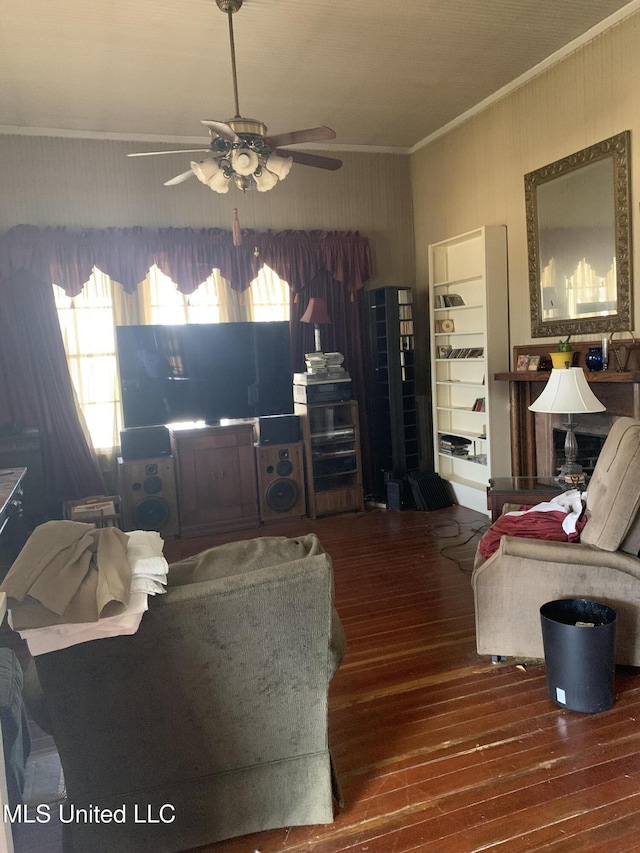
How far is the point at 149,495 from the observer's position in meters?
4.95

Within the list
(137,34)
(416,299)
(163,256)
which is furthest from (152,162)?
(416,299)

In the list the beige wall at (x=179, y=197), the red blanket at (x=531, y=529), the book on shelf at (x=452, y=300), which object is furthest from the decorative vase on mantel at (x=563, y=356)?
the beige wall at (x=179, y=197)

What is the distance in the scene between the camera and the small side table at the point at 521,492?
3.60 meters

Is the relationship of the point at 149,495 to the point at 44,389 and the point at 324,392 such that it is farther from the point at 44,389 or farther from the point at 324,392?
the point at 324,392

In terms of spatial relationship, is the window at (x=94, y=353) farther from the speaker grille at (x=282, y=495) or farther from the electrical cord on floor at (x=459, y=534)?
the electrical cord on floor at (x=459, y=534)

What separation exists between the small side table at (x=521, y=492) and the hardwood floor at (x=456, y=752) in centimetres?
60

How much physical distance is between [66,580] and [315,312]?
4092mm

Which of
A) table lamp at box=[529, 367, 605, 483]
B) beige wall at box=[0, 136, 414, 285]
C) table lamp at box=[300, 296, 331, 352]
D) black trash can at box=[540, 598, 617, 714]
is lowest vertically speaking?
black trash can at box=[540, 598, 617, 714]

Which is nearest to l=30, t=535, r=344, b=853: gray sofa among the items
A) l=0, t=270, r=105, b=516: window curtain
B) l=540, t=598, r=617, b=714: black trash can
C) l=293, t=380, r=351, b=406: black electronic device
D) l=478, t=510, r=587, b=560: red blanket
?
l=540, t=598, r=617, b=714: black trash can

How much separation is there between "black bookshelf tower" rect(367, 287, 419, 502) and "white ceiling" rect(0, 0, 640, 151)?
61.1 inches

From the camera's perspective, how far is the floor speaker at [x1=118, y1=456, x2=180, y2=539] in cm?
490

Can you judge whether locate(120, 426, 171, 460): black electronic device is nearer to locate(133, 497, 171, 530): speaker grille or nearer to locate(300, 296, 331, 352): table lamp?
locate(133, 497, 171, 530): speaker grille

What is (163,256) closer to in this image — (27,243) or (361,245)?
(27,243)

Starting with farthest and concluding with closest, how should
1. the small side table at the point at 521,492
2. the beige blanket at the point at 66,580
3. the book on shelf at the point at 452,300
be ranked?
the book on shelf at the point at 452,300 → the small side table at the point at 521,492 → the beige blanket at the point at 66,580
